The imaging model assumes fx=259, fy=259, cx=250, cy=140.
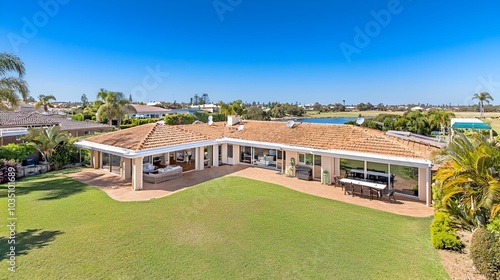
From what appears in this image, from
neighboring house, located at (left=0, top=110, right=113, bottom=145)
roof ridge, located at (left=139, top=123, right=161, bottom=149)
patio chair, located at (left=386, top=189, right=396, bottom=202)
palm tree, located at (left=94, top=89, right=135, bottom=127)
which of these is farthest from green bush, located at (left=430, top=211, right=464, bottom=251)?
palm tree, located at (left=94, top=89, right=135, bottom=127)

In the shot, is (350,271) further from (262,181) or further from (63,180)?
(63,180)

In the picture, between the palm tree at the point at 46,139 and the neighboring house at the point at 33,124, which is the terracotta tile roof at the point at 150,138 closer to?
the palm tree at the point at 46,139

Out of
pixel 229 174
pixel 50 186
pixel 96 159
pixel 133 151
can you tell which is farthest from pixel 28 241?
pixel 96 159

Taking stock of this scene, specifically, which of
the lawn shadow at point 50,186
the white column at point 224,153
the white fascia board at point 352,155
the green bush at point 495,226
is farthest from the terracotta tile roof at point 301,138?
the green bush at point 495,226

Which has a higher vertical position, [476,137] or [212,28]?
[212,28]

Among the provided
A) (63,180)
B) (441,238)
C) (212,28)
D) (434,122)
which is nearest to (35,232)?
(63,180)
